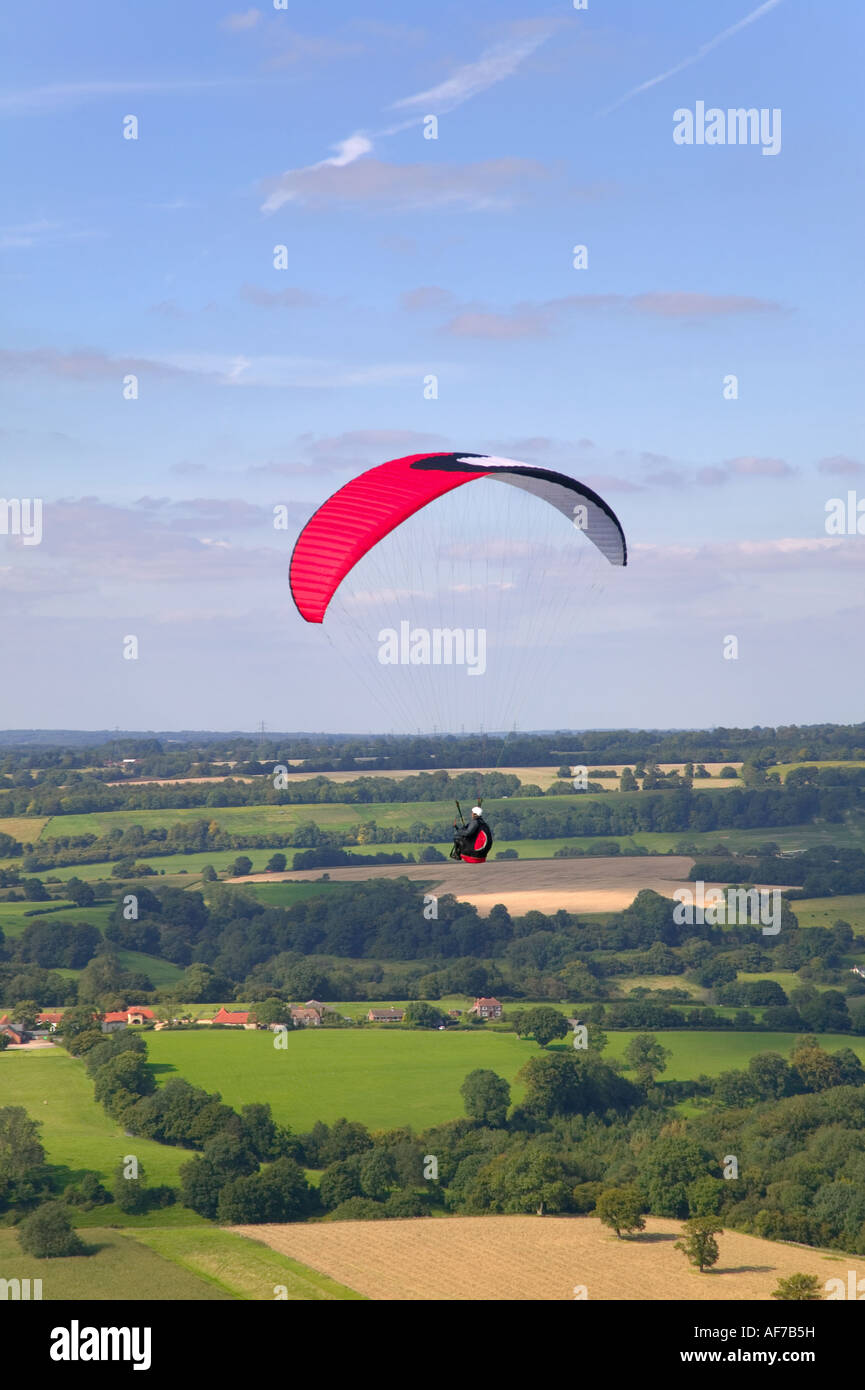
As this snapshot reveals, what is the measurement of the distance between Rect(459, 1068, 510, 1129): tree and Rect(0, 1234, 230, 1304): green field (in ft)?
66.3

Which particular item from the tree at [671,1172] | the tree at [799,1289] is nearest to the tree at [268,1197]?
the tree at [671,1172]

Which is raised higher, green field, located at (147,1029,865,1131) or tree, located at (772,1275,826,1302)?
green field, located at (147,1029,865,1131)

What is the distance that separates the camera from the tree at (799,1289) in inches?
1956

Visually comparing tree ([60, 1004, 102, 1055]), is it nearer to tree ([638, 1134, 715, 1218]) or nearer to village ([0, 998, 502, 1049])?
village ([0, 998, 502, 1049])

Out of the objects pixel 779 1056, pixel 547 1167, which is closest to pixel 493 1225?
pixel 547 1167

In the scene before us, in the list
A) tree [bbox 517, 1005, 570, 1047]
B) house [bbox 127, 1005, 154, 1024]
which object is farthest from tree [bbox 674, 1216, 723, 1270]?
house [bbox 127, 1005, 154, 1024]

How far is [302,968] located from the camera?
378 ft

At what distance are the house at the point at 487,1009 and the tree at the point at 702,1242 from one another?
4495 centimetres

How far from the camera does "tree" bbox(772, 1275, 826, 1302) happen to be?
49.7 m

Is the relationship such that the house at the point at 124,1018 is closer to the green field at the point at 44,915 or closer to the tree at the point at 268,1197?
the green field at the point at 44,915

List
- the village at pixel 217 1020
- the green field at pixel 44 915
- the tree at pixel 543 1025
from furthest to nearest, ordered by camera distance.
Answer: the green field at pixel 44 915
the village at pixel 217 1020
the tree at pixel 543 1025

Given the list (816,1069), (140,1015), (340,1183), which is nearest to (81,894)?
(140,1015)

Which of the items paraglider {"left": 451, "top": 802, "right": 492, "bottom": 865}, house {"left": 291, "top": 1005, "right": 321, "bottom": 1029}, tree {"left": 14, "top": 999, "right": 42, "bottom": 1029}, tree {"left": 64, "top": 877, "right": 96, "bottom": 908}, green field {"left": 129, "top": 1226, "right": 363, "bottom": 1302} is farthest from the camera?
tree {"left": 64, "top": 877, "right": 96, "bottom": 908}

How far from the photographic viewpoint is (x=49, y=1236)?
188 ft
